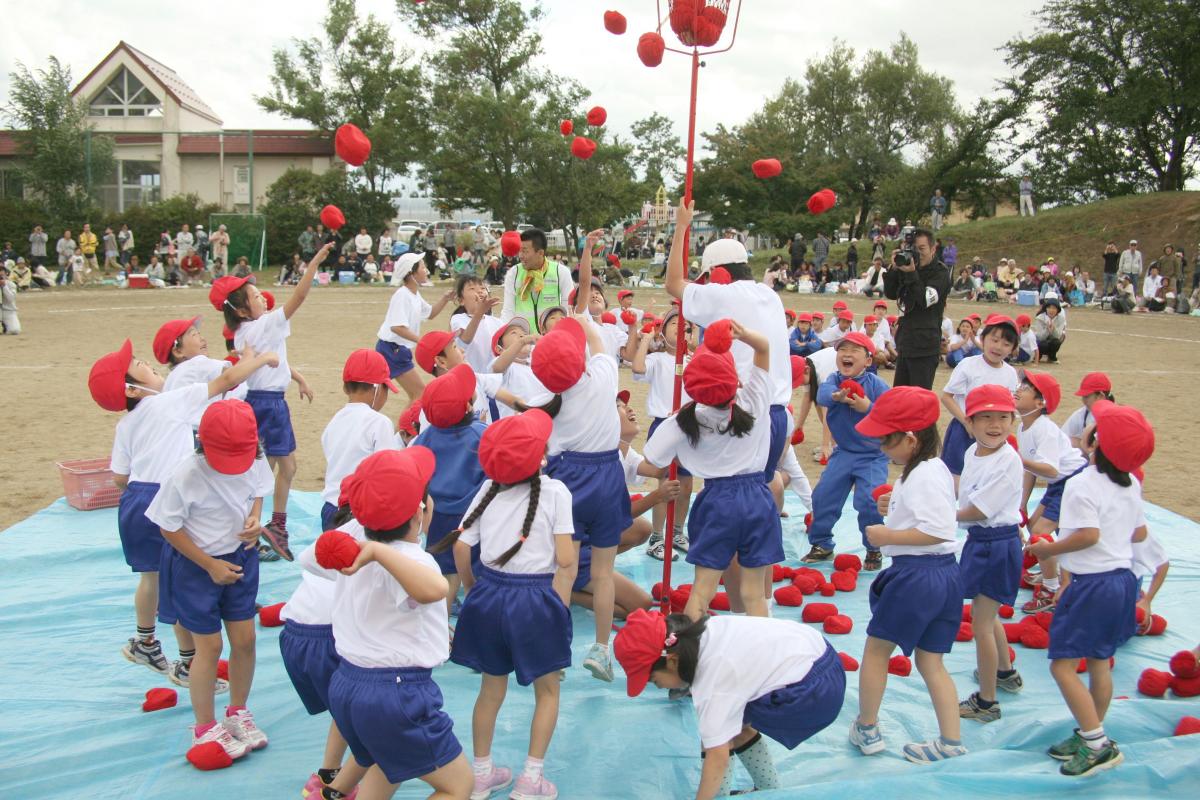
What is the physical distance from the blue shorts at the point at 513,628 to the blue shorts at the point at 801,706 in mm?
850

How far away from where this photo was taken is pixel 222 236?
2992 centimetres

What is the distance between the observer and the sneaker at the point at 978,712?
459 cm

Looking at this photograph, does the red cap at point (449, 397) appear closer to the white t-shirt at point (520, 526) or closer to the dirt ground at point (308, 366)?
the white t-shirt at point (520, 526)

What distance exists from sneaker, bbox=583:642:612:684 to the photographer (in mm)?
4892

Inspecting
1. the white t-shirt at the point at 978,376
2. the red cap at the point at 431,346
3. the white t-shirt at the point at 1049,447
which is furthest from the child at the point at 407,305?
the white t-shirt at the point at 1049,447

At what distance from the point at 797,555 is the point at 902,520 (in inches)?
113

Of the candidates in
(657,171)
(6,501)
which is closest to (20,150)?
(657,171)

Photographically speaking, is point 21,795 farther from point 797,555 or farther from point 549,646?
point 797,555

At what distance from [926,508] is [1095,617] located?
92 centimetres

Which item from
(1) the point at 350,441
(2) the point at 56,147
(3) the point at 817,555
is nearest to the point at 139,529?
(1) the point at 350,441

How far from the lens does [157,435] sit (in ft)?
16.2

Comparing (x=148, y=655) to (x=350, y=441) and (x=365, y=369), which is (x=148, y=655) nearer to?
(x=350, y=441)

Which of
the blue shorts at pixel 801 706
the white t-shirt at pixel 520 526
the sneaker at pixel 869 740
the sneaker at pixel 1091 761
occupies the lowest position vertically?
the sneaker at pixel 869 740

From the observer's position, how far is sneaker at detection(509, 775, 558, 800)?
152 inches
